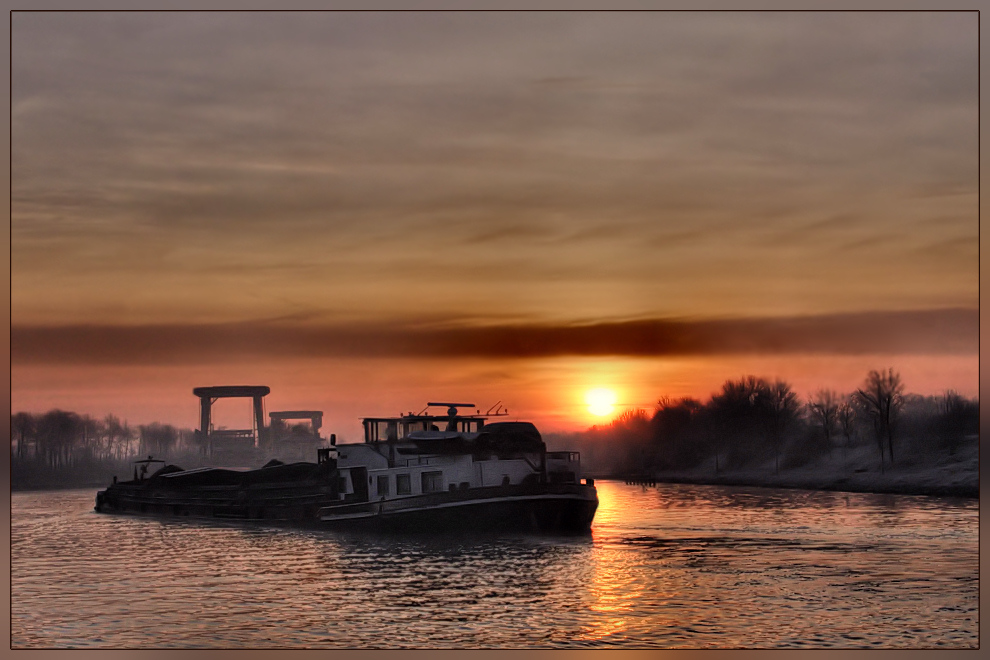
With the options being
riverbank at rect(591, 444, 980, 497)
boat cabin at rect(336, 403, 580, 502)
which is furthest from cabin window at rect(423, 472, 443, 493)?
riverbank at rect(591, 444, 980, 497)

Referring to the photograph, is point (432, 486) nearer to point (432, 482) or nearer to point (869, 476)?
point (432, 482)

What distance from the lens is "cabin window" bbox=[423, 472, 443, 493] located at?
4331 centimetres

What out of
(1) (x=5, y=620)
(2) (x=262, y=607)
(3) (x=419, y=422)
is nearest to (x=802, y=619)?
(2) (x=262, y=607)

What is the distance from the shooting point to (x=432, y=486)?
4344cm

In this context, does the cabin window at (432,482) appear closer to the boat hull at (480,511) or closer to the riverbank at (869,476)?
the boat hull at (480,511)

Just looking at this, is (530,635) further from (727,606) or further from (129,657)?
(129,657)

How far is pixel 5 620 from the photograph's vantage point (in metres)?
A: 16.8

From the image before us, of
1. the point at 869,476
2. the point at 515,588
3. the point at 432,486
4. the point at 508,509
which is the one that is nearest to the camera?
the point at 515,588

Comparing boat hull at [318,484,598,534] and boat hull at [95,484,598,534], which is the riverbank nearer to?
boat hull at [318,484,598,534]

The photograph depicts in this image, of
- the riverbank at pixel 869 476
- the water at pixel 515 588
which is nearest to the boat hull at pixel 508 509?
the water at pixel 515 588

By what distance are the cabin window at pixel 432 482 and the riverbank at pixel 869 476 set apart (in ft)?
127

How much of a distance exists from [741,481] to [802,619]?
76.2 meters

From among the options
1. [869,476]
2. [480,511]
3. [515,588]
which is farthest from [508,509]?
[869,476]

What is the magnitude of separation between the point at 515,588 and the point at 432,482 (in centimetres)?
1688
